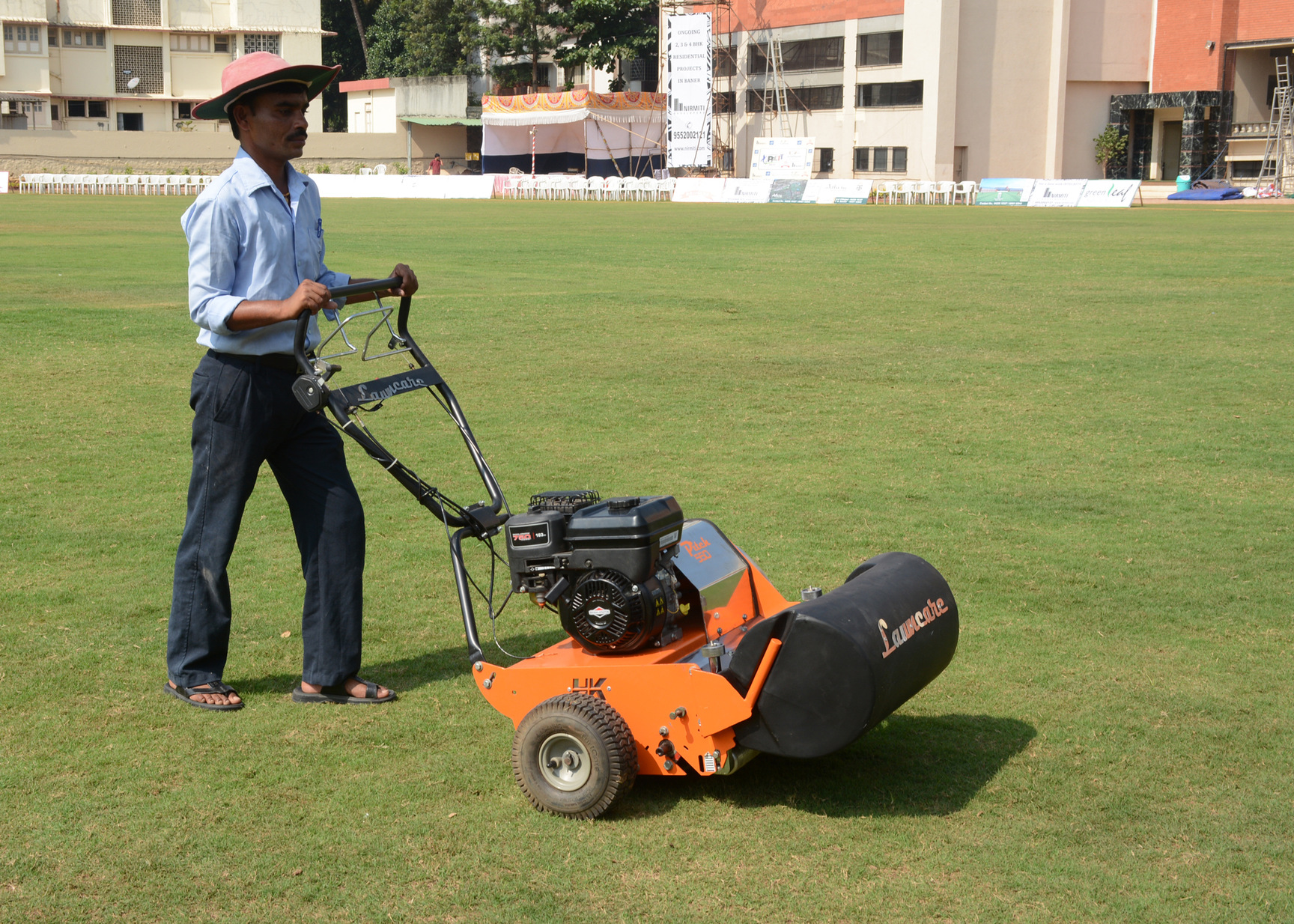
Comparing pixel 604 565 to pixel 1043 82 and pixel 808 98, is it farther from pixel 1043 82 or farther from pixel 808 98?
pixel 808 98

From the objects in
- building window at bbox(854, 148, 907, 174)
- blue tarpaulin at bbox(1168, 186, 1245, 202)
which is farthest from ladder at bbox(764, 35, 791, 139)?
blue tarpaulin at bbox(1168, 186, 1245, 202)

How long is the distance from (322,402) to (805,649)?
1.68 metres

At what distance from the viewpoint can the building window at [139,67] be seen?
8881 centimetres

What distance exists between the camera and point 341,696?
4594 millimetres

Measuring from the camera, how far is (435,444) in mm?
8570

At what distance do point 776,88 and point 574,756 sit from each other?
64.4 m

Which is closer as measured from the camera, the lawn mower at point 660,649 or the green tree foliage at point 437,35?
the lawn mower at point 660,649

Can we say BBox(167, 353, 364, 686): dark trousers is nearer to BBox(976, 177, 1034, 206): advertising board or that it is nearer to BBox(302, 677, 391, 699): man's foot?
BBox(302, 677, 391, 699): man's foot

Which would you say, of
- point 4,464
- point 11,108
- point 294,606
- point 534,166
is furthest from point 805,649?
point 11,108

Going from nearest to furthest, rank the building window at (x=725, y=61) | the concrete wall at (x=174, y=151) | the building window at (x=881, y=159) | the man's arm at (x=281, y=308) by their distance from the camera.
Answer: the man's arm at (x=281, y=308) → the building window at (x=881, y=159) → the building window at (x=725, y=61) → the concrete wall at (x=174, y=151)

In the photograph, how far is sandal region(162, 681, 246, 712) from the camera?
4.50 meters

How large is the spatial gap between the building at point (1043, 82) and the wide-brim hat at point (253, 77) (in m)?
57.1

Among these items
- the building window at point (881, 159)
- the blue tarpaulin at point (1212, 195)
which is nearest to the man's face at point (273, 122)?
the blue tarpaulin at point (1212, 195)

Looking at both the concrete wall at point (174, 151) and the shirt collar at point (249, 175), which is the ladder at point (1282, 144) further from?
the shirt collar at point (249, 175)
